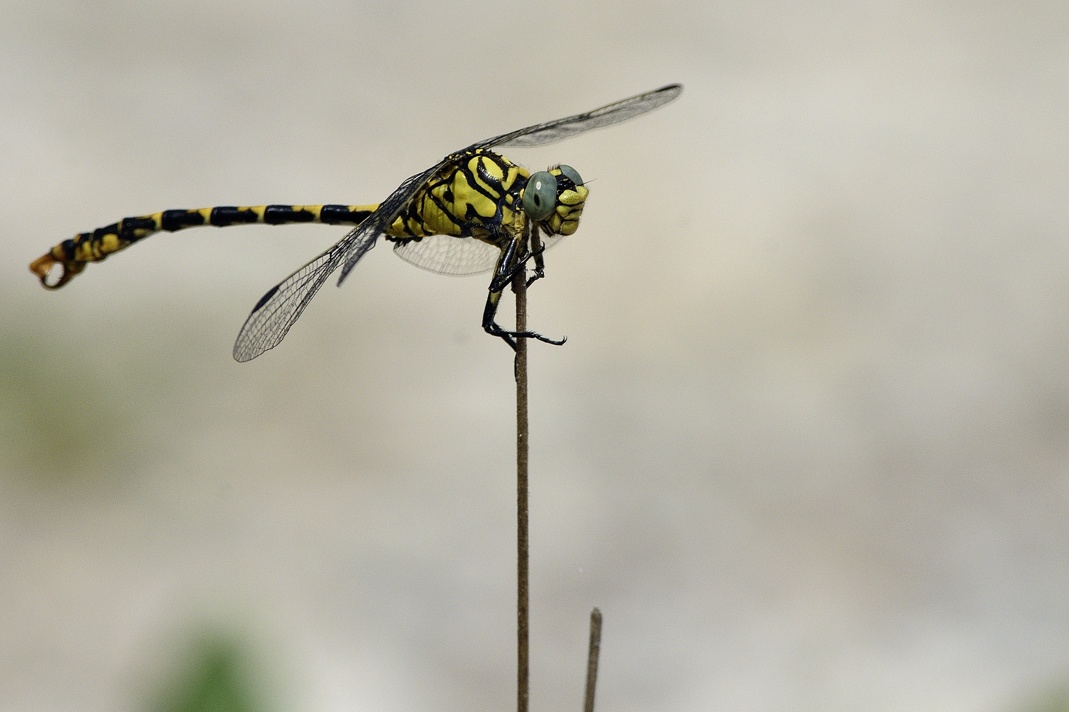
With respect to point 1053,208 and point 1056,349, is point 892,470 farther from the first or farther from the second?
A: point 1053,208

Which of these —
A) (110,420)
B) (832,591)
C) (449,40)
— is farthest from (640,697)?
(449,40)

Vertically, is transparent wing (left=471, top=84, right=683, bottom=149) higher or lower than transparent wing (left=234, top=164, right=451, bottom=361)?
higher

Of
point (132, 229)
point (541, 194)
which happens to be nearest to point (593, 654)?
point (541, 194)

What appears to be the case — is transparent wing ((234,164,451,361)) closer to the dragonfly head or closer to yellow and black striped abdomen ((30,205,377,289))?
the dragonfly head

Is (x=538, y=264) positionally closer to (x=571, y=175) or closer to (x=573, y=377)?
(x=571, y=175)

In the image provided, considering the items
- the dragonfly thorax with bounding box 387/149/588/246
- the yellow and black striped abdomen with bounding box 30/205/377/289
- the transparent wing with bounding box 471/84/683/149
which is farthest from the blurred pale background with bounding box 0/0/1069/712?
the transparent wing with bounding box 471/84/683/149

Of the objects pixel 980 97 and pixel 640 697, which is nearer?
pixel 640 697
